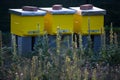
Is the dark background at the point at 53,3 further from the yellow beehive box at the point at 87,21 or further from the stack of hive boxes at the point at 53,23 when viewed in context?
the yellow beehive box at the point at 87,21

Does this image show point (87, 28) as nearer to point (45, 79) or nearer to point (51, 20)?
point (51, 20)

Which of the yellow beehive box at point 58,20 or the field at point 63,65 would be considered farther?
the yellow beehive box at point 58,20

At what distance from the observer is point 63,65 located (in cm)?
665

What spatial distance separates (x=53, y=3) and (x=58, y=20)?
4.58 m

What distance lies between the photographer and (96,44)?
1077cm

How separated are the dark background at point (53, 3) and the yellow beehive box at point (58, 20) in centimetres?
436

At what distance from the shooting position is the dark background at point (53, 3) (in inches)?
589

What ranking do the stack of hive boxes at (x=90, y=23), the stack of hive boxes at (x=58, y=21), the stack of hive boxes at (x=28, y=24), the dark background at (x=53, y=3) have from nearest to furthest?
the stack of hive boxes at (x=28, y=24)
the stack of hive boxes at (x=58, y=21)
the stack of hive boxes at (x=90, y=23)
the dark background at (x=53, y=3)

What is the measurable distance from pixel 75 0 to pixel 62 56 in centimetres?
841

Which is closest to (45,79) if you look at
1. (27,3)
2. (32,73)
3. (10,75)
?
(32,73)

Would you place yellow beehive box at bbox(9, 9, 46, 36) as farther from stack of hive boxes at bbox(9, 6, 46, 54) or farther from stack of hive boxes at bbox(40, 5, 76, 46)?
stack of hive boxes at bbox(40, 5, 76, 46)

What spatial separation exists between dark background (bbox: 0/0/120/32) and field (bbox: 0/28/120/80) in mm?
6269

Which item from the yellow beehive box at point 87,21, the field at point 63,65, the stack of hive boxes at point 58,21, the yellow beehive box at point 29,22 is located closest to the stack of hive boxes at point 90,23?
the yellow beehive box at point 87,21

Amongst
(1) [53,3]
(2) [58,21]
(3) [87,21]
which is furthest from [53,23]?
(1) [53,3]
